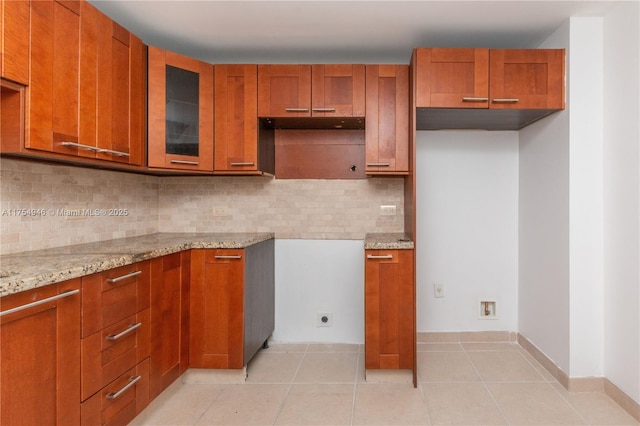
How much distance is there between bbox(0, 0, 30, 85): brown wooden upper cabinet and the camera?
4.43 feet

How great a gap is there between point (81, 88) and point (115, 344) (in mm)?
1220

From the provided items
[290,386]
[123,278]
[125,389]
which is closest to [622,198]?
[290,386]

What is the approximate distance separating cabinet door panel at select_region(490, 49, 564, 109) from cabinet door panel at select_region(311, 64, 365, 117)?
836 mm

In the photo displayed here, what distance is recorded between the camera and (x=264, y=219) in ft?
9.62

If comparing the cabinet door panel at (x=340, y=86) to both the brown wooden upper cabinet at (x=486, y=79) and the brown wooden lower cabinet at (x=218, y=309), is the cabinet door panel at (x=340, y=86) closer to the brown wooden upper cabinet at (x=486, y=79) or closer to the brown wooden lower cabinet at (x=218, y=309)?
the brown wooden upper cabinet at (x=486, y=79)

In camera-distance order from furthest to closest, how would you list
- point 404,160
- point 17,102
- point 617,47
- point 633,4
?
point 404,160, point 617,47, point 633,4, point 17,102

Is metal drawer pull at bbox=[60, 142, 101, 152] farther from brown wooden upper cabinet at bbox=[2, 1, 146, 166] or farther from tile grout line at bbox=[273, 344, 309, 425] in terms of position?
tile grout line at bbox=[273, 344, 309, 425]

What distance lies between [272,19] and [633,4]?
1974 millimetres

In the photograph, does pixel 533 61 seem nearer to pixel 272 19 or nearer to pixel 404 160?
pixel 404 160

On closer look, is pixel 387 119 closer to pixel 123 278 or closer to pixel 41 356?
pixel 123 278

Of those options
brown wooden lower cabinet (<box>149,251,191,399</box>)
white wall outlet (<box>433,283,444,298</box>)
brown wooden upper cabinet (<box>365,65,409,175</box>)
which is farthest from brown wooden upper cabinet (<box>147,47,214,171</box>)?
white wall outlet (<box>433,283,444,298</box>)

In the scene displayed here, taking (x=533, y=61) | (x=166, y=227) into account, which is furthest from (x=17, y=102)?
(x=533, y=61)

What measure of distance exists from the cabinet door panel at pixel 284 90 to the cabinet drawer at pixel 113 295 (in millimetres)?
1321

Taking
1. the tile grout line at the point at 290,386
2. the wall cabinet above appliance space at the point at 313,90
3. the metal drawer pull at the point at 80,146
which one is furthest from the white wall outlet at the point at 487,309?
the metal drawer pull at the point at 80,146
